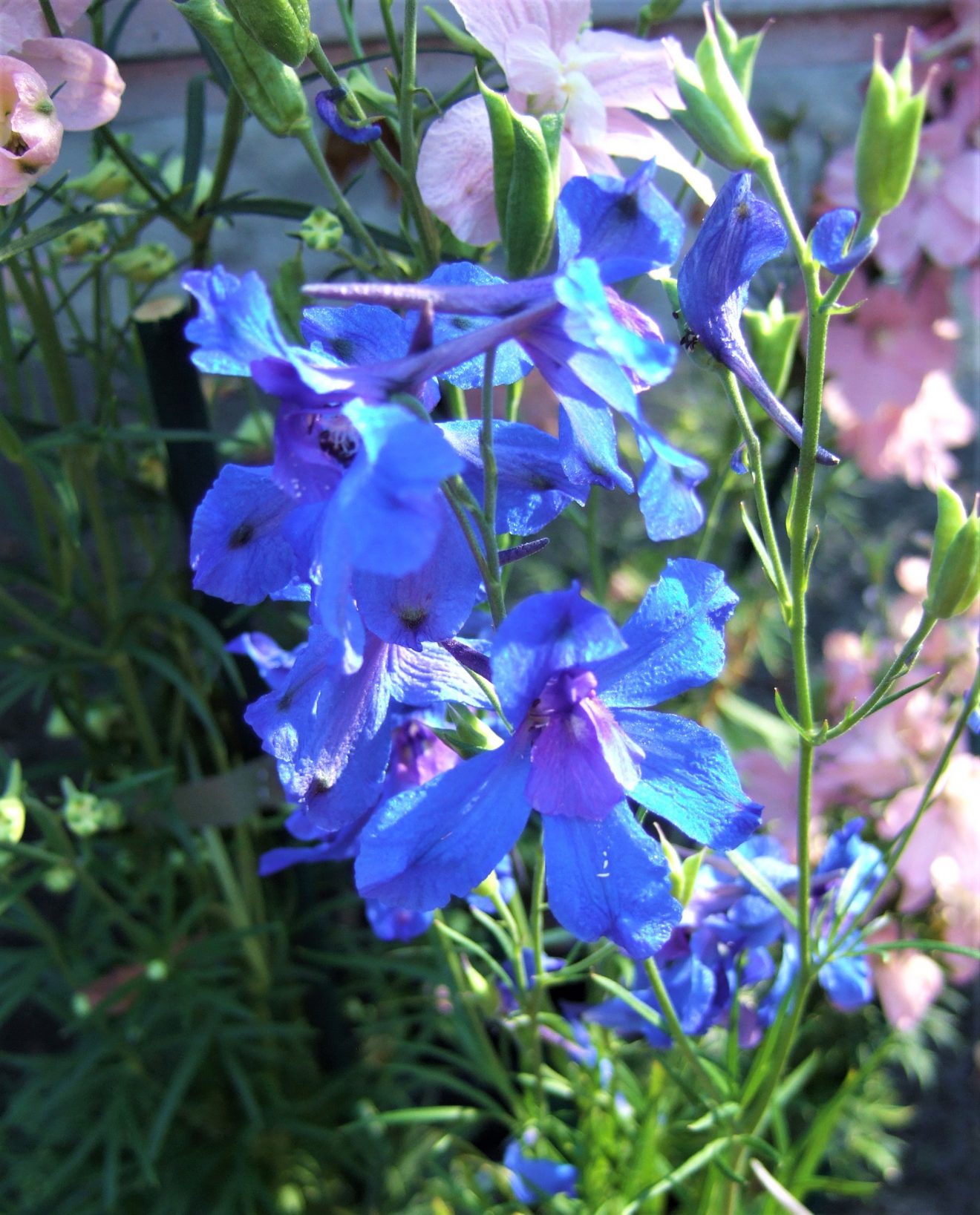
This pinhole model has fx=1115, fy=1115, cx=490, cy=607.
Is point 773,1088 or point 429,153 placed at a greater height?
point 429,153

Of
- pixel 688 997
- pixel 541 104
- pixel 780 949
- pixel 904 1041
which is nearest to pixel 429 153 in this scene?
pixel 541 104

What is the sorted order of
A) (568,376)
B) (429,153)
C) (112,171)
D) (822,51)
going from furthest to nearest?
(822,51), (112,171), (429,153), (568,376)

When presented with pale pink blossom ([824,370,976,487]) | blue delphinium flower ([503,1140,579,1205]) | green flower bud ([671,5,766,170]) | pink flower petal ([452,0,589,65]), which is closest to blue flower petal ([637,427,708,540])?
green flower bud ([671,5,766,170])

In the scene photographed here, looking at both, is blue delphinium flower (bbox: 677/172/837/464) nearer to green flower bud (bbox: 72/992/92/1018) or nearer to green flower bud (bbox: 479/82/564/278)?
green flower bud (bbox: 479/82/564/278)

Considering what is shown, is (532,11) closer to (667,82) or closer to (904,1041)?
(667,82)

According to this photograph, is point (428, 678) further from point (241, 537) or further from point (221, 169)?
point (221, 169)

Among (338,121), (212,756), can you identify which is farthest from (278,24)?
(212,756)

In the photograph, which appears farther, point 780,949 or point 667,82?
point 780,949

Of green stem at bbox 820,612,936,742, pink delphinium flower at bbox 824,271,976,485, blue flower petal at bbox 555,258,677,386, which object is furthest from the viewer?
pink delphinium flower at bbox 824,271,976,485
